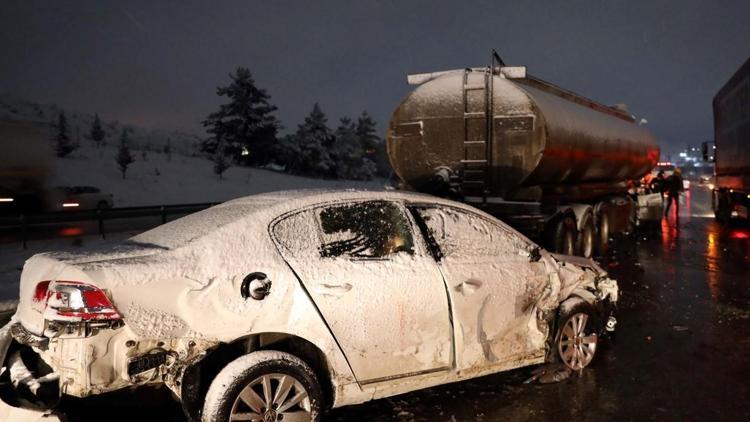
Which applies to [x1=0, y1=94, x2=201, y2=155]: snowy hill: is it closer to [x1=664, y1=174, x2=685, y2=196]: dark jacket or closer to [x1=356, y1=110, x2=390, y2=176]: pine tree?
[x1=356, y1=110, x2=390, y2=176]: pine tree

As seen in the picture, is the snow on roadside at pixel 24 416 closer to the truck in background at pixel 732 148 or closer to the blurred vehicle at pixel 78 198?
the truck in background at pixel 732 148

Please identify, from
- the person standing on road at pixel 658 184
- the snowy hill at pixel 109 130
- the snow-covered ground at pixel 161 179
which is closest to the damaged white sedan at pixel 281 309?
the person standing on road at pixel 658 184

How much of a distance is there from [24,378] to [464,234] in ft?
10.3

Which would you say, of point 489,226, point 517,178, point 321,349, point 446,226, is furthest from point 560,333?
point 517,178

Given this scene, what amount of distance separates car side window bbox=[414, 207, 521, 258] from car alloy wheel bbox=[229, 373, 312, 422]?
1.47 meters

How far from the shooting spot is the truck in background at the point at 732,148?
49.8 ft

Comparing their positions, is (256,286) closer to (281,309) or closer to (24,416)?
(281,309)

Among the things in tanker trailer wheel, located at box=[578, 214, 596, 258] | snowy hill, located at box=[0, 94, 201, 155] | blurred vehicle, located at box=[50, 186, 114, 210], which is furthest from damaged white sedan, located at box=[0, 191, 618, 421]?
snowy hill, located at box=[0, 94, 201, 155]

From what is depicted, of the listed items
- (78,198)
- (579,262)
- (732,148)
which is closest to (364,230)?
(579,262)

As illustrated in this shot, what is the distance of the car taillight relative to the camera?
11.2ft

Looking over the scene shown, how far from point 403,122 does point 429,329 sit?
662 centimetres

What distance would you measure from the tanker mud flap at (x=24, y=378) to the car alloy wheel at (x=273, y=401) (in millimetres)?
1035

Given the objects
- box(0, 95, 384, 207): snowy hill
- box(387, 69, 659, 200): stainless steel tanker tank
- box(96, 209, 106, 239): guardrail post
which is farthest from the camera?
box(0, 95, 384, 207): snowy hill

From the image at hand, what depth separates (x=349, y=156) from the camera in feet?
220
